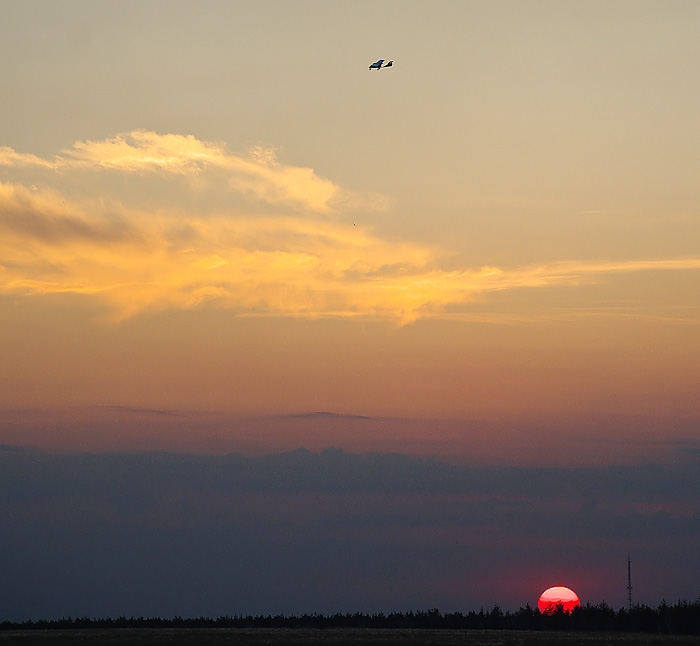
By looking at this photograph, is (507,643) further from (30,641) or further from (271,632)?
(30,641)

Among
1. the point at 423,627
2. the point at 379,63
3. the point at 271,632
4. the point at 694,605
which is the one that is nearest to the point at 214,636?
the point at 271,632

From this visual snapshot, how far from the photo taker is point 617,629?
60125 millimetres

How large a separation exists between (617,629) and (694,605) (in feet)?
19.4

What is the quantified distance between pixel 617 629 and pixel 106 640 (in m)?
31.4

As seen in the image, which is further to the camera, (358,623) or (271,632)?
(358,623)

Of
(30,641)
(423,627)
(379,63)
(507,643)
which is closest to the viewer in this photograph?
(507,643)

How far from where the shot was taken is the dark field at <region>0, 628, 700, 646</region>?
5138 centimetres

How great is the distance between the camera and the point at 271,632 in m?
56.4

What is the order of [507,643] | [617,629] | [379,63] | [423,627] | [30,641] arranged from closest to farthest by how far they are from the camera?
[507,643] → [30,641] → [617,629] → [423,627] → [379,63]

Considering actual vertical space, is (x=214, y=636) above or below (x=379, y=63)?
below

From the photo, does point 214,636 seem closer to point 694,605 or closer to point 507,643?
point 507,643

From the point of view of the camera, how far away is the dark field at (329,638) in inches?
2023

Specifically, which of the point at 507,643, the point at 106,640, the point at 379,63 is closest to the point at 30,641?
the point at 106,640

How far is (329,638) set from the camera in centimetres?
5359
